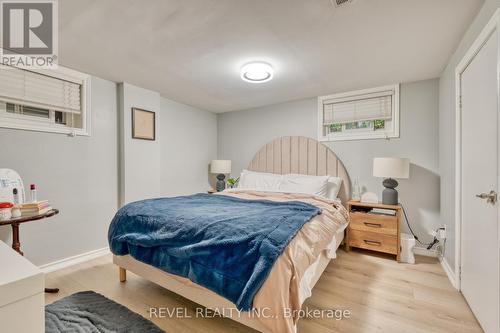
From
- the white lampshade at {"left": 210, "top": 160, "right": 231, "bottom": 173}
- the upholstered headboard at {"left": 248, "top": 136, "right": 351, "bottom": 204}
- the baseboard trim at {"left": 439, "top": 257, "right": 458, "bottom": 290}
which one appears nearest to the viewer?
the baseboard trim at {"left": 439, "top": 257, "right": 458, "bottom": 290}

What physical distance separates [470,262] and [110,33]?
11.6 ft

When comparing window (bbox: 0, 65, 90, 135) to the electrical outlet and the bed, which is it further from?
the electrical outlet

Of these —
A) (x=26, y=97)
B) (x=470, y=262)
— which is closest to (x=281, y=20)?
(x=470, y=262)

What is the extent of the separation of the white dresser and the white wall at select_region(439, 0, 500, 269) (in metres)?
3.04

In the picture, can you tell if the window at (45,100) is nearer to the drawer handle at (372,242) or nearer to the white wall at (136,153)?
the white wall at (136,153)

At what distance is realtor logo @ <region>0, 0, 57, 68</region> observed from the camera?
67.4 inches

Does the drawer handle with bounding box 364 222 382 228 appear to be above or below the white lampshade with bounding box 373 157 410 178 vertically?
below

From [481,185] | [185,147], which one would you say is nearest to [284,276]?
[481,185]

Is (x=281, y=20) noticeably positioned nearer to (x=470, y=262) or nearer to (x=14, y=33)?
(x=14, y=33)

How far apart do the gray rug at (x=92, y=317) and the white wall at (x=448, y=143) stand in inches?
112

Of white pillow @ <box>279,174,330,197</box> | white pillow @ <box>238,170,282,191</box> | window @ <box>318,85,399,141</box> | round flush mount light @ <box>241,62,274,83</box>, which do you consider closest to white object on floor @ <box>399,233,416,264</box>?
white pillow @ <box>279,174,330,197</box>

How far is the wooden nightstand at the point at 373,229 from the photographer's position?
277cm

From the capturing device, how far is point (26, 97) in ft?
7.81

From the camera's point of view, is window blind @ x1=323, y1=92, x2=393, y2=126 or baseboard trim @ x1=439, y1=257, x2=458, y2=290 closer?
baseboard trim @ x1=439, y1=257, x2=458, y2=290
